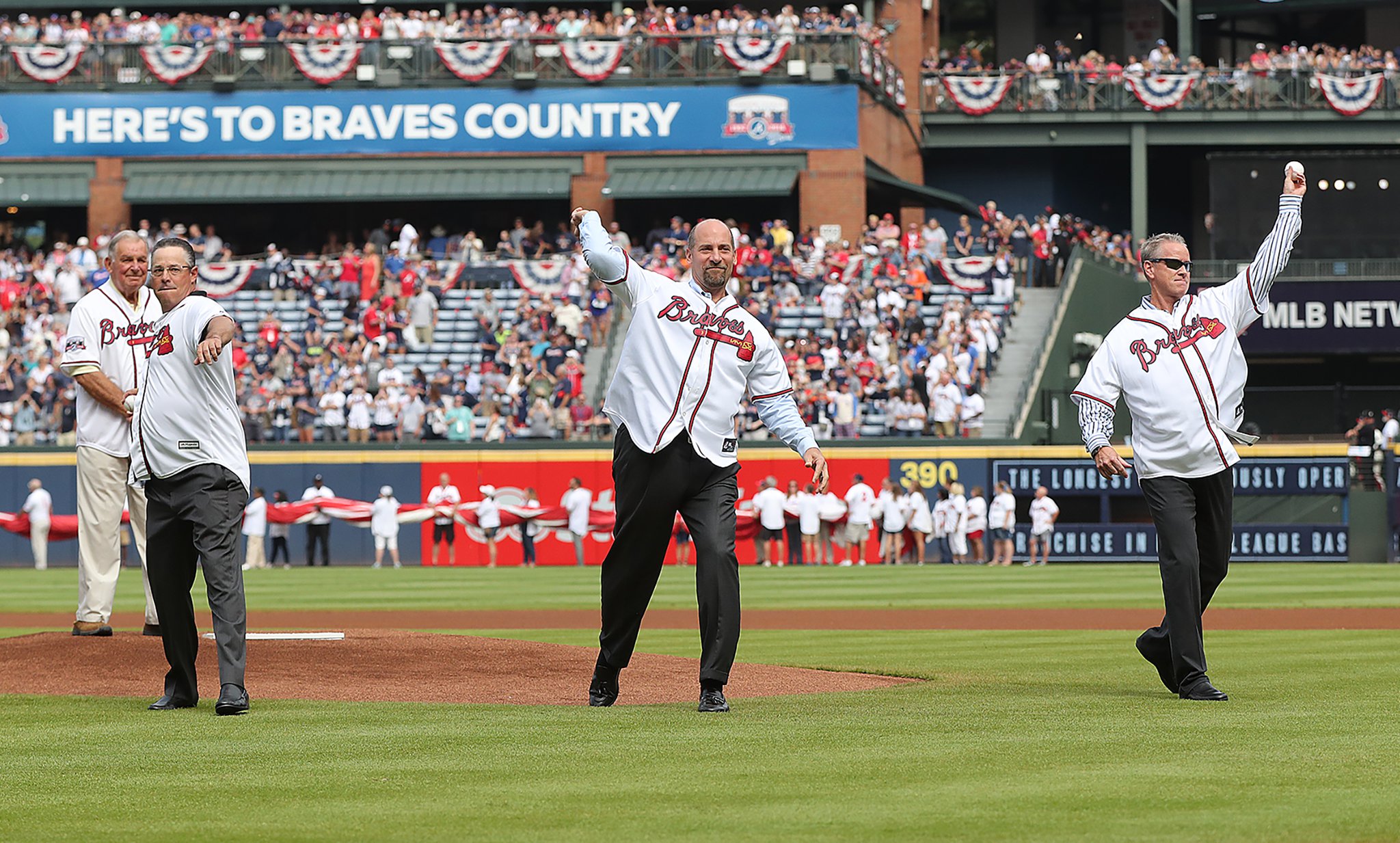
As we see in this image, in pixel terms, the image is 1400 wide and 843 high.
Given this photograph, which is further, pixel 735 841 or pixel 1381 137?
pixel 1381 137

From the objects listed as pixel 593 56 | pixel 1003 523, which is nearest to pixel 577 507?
pixel 1003 523

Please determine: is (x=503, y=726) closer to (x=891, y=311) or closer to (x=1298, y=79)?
(x=891, y=311)

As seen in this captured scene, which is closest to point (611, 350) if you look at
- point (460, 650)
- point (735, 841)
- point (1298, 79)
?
point (1298, 79)

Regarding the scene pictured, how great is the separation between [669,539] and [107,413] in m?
3.83

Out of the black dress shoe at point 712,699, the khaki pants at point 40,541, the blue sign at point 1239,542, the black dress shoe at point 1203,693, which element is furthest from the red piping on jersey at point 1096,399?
the khaki pants at point 40,541

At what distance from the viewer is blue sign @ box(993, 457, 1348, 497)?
30562 millimetres

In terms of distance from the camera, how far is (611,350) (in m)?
35.5

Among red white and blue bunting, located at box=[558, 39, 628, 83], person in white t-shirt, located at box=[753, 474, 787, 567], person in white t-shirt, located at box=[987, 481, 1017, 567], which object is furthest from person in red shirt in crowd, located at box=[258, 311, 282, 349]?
person in white t-shirt, located at box=[987, 481, 1017, 567]

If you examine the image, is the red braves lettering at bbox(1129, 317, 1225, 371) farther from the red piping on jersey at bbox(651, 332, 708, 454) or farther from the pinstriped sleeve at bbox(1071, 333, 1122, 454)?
the red piping on jersey at bbox(651, 332, 708, 454)

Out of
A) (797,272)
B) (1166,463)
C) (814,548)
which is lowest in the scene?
(814,548)

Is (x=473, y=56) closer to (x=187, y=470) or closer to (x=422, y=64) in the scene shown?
(x=422, y=64)

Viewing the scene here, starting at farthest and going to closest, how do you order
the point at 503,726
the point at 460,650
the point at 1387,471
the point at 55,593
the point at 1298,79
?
the point at 1298,79, the point at 1387,471, the point at 55,593, the point at 460,650, the point at 503,726

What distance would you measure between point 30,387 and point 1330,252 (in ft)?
83.8

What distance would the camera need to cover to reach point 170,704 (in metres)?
8.38
